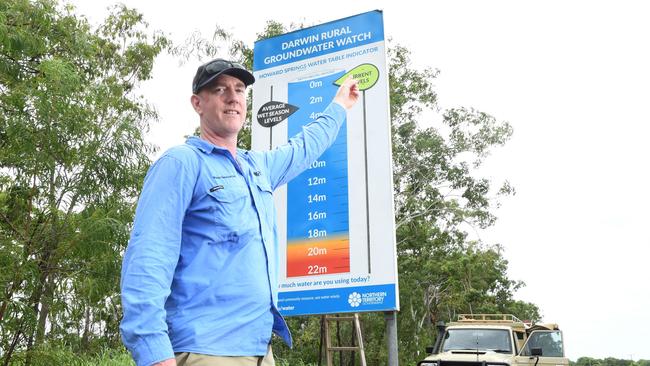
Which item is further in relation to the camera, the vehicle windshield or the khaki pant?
the vehicle windshield

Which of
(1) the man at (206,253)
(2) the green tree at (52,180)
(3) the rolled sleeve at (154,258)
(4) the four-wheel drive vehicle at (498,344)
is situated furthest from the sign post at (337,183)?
(4) the four-wheel drive vehicle at (498,344)

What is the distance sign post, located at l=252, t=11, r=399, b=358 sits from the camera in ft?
20.0

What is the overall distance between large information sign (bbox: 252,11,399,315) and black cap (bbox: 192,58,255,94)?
4086 mm

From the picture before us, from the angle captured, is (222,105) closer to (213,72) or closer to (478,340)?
(213,72)

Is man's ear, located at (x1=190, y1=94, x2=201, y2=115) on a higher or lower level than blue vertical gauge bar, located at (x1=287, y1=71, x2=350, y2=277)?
lower

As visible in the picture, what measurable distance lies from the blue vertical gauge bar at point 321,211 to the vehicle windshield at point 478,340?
514cm

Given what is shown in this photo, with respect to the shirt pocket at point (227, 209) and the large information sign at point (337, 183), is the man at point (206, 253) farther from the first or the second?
the large information sign at point (337, 183)

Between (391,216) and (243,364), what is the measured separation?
4276 mm

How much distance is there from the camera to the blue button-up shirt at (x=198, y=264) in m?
1.71

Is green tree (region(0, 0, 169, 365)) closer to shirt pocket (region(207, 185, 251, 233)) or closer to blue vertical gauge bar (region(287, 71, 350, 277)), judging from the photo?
blue vertical gauge bar (region(287, 71, 350, 277))

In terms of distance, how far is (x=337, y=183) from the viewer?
643 centimetres

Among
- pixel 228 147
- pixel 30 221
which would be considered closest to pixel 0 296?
pixel 30 221

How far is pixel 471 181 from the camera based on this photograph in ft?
76.9

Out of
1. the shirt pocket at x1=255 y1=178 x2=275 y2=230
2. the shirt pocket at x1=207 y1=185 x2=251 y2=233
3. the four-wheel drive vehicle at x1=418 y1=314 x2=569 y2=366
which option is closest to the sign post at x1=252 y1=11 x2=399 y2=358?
the shirt pocket at x1=255 y1=178 x2=275 y2=230
